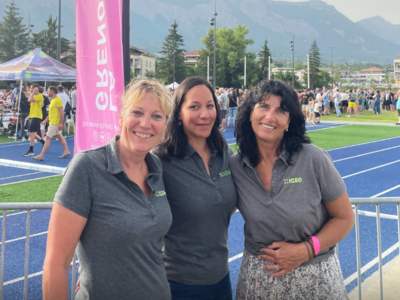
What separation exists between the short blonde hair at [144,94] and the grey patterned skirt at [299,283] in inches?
40.8

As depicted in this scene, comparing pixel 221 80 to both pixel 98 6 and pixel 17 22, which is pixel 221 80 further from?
pixel 98 6

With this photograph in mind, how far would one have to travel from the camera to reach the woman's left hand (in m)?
2.08

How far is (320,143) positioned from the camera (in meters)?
16.5

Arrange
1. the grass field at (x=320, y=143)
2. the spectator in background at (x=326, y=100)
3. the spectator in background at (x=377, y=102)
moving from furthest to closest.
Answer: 1. the spectator in background at (x=377, y=102)
2. the spectator in background at (x=326, y=100)
3. the grass field at (x=320, y=143)

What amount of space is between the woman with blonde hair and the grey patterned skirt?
540 mm

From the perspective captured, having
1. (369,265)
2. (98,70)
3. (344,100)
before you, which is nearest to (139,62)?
(344,100)

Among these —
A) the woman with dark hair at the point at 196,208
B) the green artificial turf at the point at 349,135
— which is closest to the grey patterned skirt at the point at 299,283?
the woman with dark hair at the point at 196,208

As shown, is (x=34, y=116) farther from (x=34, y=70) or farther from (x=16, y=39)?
(x=16, y=39)

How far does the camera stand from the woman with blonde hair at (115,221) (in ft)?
5.44

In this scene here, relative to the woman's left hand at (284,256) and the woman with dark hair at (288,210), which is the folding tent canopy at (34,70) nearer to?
the woman with dark hair at (288,210)

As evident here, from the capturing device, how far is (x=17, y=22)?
81312 mm

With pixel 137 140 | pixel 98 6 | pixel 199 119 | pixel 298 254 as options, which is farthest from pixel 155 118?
pixel 98 6

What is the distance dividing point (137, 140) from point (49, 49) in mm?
88364

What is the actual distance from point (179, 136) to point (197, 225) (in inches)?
23.3
